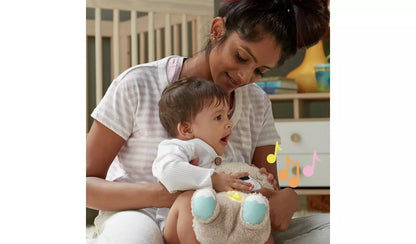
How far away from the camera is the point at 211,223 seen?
27.1 inches

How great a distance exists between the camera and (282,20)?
0.75 meters

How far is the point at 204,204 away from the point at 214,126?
0.13 meters

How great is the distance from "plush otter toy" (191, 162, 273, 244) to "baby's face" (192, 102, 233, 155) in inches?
3.5

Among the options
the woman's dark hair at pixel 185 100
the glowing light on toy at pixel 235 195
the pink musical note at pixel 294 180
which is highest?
the woman's dark hair at pixel 185 100

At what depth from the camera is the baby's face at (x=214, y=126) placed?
0.75 meters

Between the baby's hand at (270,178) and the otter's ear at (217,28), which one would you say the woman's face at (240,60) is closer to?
the otter's ear at (217,28)

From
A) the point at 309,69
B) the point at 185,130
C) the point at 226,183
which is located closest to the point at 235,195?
the point at 226,183

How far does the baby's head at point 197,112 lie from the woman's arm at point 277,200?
7 centimetres

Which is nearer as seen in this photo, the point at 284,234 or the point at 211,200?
the point at 211,200

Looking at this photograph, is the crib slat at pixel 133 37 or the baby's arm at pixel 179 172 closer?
the baby's arm at pixel 179 172

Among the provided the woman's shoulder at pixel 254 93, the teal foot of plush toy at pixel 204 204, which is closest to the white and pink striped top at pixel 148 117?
the woman's shoulder at pixel 254 93
